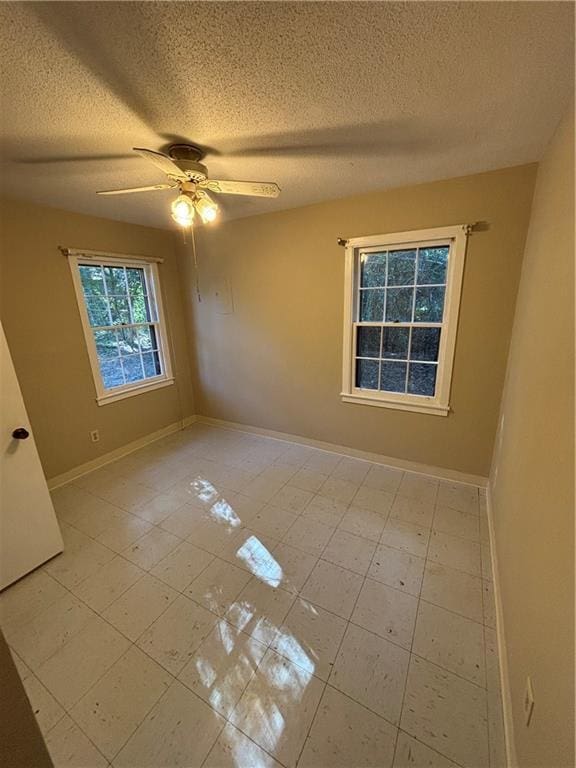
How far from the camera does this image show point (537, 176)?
197 centimetres

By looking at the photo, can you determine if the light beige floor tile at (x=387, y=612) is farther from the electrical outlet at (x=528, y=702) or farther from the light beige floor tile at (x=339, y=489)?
the light beige floor tile at (x=339, y=489)

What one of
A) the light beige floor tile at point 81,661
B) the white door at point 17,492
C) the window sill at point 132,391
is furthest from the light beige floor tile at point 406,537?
the window sill at point 132,391

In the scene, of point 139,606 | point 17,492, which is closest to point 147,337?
point 17,492

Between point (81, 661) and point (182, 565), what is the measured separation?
61cm

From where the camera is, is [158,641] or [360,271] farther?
[360,271]

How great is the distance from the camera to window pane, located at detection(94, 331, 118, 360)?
10.1 feet

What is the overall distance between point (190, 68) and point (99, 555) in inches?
105

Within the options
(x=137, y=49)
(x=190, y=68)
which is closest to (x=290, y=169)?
(x=190, y=68)

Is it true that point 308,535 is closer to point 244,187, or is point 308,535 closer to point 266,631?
point 266,631

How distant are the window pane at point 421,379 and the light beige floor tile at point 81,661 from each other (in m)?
2.67

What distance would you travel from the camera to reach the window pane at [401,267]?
2.55 metres

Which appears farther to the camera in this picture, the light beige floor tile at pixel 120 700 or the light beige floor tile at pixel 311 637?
the light beige floor tile at pixel 311 637

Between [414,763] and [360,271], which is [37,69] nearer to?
[360,271]

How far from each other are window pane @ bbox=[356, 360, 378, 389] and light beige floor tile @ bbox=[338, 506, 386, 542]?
3.86 ft
